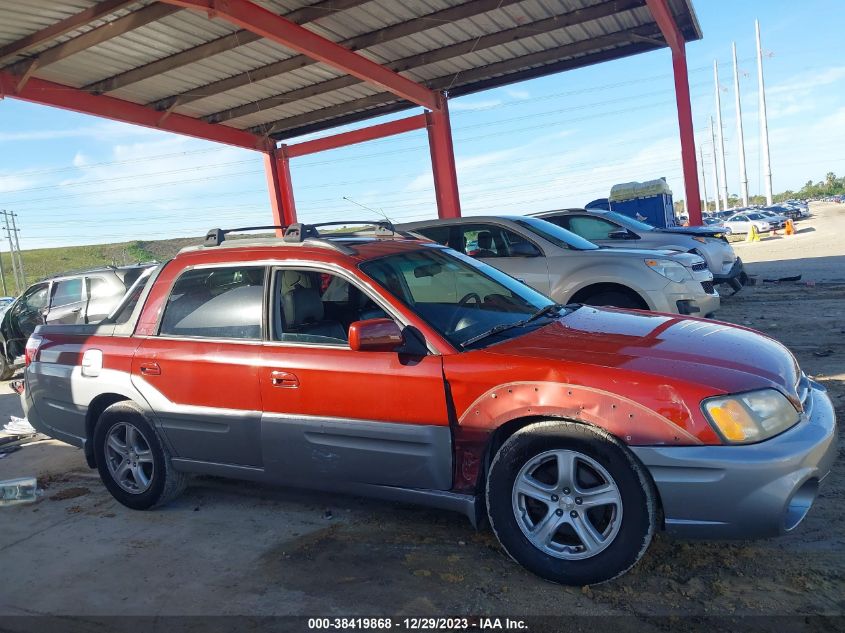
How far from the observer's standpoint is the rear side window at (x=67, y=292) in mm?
10930

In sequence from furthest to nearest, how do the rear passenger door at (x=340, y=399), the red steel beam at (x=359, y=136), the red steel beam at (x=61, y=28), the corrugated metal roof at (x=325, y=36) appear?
1. the red steel beam at (x=359, y=136)
2. the corrugated metal roof at (x=325, y=36)
3. the red steel beam at (x=61, y=28)
4. the rear passenger door at (x=340, y=399)

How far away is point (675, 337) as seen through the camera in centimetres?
355

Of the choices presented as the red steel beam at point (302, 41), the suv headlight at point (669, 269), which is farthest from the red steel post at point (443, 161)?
the suv headlight at point (669, 269)

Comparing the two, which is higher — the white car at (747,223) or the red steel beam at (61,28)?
the red steel beam at (61,28)

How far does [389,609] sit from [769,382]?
1.97 m

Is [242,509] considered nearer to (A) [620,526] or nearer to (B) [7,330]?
(A) [620,526]

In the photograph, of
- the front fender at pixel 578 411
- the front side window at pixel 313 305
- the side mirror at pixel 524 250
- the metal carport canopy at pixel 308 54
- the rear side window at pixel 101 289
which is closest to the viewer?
the front fender at pixel 578 411

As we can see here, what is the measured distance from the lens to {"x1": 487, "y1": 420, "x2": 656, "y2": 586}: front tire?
9.59 ft

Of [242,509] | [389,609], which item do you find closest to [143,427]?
[242,509]

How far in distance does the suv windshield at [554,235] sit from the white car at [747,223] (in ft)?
100

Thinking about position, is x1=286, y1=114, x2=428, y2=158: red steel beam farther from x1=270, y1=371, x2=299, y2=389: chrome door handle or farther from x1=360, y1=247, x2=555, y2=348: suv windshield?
x1=270, y1=371, x2=299, y2=389: chrome door handle

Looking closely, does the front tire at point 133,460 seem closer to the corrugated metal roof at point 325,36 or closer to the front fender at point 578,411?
the front fender at point 578,411

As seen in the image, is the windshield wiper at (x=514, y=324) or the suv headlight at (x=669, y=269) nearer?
the windshield wiper at (x=514, y=324)

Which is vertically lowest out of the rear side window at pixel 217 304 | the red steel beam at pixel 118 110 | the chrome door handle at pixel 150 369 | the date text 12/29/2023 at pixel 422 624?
the date text 12/29/2023 at pixel 422 624
